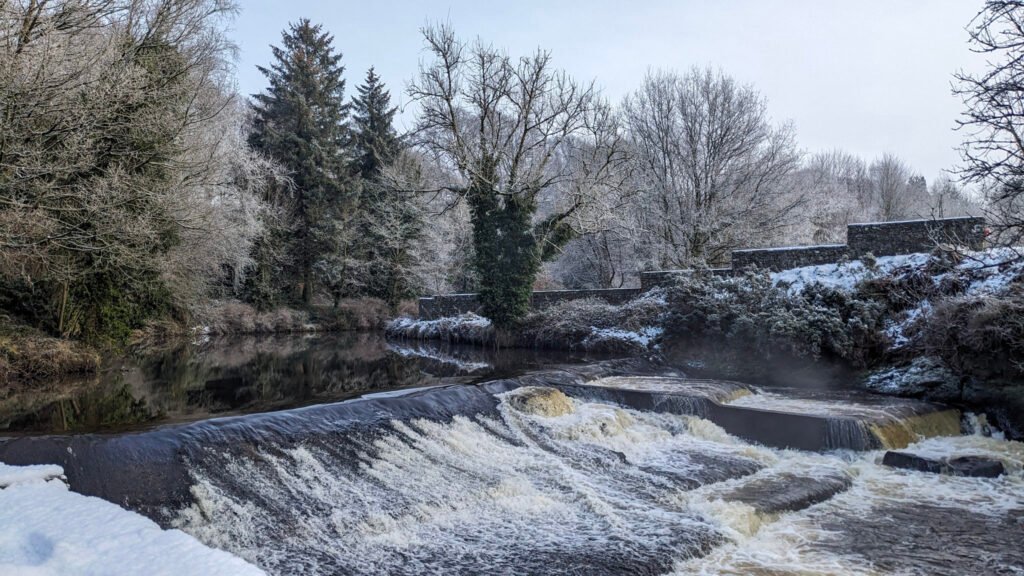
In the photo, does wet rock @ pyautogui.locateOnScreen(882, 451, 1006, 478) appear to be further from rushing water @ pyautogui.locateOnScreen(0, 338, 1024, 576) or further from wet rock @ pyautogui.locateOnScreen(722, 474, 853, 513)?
wet rock @ pyautogui.locateOnScreen(722, 474, 853, 513)

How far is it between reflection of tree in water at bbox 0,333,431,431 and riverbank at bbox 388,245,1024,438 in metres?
6.48

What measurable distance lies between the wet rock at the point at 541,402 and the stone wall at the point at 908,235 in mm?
9033

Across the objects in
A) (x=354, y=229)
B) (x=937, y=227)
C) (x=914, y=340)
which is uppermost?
(x=354, y=229)

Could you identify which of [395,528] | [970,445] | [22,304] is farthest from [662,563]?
[22,304]

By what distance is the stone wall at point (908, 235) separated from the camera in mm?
13250

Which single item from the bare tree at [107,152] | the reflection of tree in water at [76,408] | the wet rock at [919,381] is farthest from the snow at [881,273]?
the bare tree at [107,152]

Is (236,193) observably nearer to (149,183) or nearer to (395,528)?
(149,183)

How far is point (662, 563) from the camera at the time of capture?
16.0ft

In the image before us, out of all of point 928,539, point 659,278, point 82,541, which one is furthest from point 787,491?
point 659,278

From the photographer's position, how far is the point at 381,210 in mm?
31812

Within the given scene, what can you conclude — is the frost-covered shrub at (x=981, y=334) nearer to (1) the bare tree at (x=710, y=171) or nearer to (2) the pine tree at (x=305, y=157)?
(1) the bare tree at (x=710, y=171)

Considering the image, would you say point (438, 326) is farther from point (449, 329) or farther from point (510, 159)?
→ point (510, 159)

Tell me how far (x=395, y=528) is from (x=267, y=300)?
25457mm

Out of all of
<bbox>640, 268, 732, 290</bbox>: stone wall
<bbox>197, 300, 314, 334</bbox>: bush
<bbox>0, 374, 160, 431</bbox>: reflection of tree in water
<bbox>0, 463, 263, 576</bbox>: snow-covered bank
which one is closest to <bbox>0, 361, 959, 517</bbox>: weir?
<bbox>0, 463, 263, 576</bbox>: snow-covered bank
